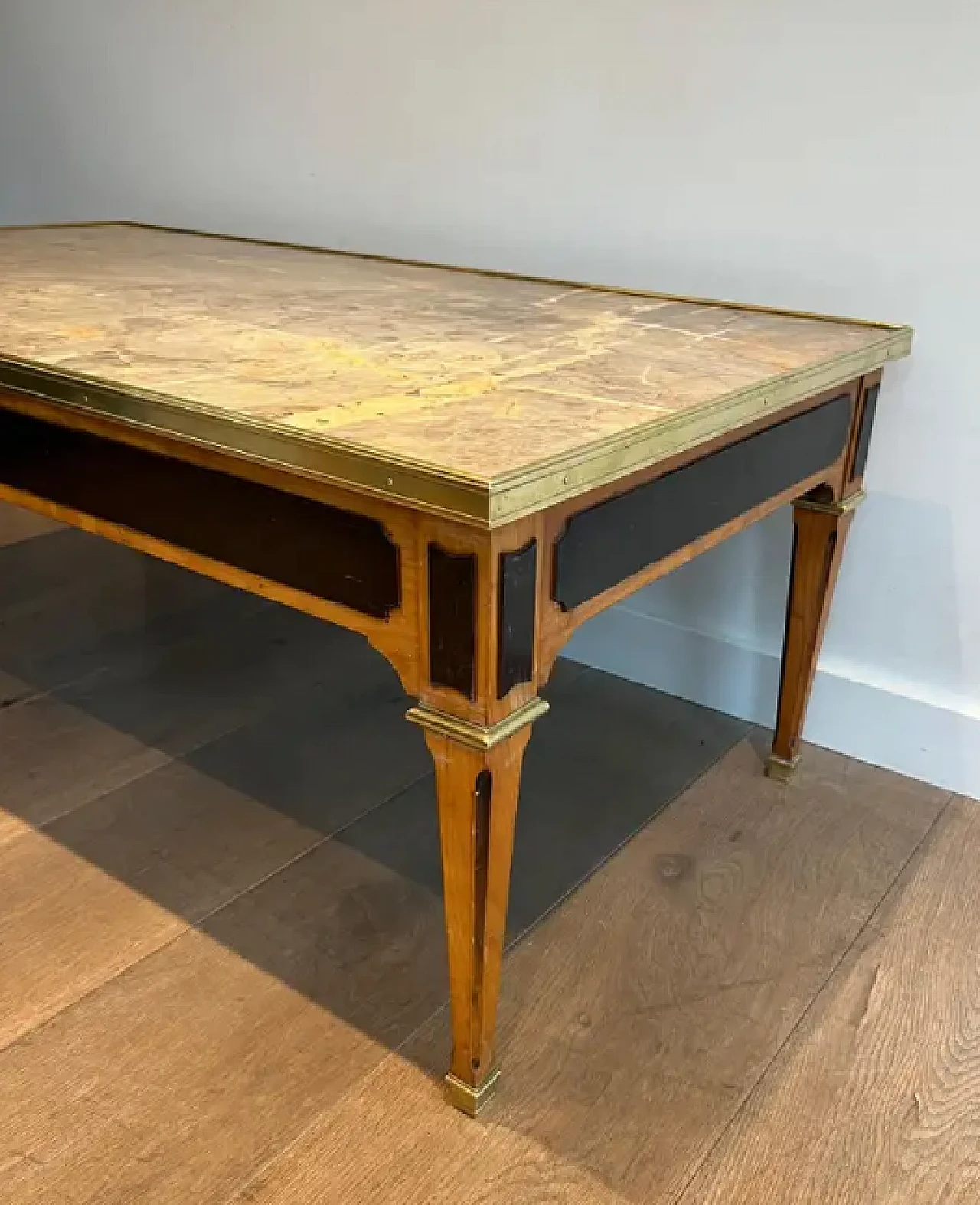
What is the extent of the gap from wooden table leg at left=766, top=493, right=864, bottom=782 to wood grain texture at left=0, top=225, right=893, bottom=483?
0.70 ft

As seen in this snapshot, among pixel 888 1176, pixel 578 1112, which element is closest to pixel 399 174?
pixel 578 1112

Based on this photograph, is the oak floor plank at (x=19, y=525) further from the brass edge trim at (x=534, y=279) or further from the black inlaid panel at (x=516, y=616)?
the black inlaid panel at (x=516, y=616)

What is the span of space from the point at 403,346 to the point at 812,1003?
0.75 metres

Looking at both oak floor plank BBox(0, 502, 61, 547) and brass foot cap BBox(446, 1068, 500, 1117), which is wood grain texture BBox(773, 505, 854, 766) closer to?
brass foot cap BBox(446, 1068, 500, 1117)

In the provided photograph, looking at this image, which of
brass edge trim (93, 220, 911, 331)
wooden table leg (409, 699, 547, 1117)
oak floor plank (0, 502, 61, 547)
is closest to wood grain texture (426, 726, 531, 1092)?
wooden table leg (409, 699, 547, 1117)

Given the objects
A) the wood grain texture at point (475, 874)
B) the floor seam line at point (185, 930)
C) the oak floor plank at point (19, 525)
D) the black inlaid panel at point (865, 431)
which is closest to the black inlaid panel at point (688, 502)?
the black inlaid panel at point (865, 431)

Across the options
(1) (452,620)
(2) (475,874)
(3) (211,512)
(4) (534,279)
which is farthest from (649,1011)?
(4) (534,279)

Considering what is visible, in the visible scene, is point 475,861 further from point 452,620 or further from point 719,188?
point 719,188

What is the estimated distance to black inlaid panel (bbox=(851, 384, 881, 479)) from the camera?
1266 millimetres

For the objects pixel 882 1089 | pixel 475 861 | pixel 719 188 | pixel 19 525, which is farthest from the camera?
pixel 19 525

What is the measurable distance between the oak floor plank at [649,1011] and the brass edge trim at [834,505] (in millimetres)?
380

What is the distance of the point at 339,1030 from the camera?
1.08 metres

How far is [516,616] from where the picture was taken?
2.70ft

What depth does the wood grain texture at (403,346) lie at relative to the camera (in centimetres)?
85
